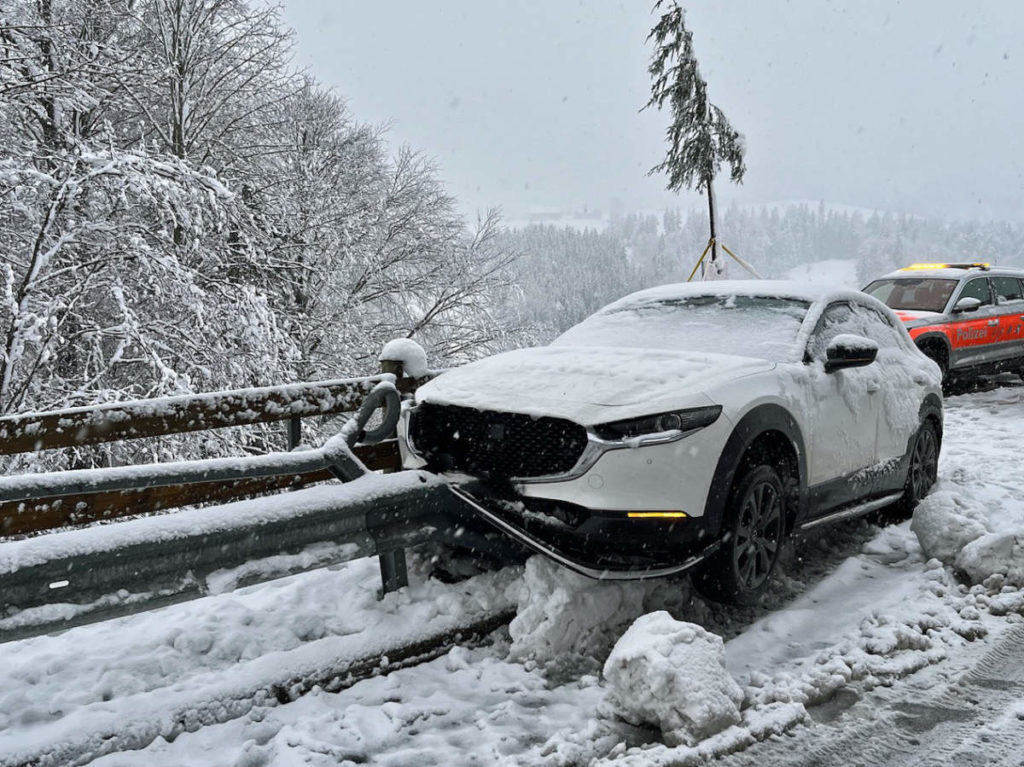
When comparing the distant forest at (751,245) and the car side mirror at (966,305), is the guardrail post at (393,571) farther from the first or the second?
the distant forest at (751,245)

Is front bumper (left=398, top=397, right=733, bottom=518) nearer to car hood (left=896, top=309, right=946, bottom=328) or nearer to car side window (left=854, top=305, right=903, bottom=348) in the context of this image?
car side window (left=854, top=305, right=903, bottom=348)

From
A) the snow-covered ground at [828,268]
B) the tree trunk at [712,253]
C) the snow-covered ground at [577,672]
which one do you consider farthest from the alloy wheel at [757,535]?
the snow-covered ground at [828,268]

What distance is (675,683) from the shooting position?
3.23m

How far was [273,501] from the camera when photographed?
3.70 metres

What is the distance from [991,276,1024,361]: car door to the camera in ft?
42.9

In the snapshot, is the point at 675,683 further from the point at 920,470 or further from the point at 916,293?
the point at 916,293

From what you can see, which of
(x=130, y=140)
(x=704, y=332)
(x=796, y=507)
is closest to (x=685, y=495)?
(x=796, y=507)

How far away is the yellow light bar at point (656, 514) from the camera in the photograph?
12.6 ft

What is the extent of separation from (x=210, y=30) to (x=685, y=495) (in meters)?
16.2

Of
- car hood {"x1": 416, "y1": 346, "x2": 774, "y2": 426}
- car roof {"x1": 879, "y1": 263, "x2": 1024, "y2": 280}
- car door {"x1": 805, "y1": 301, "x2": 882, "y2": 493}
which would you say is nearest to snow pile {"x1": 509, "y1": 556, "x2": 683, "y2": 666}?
car hood {"x1": 416, "y1": 346, "x2": 774, "y2": 426}

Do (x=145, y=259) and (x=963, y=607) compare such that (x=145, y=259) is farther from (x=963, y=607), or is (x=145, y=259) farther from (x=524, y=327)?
(x=524, y=327)

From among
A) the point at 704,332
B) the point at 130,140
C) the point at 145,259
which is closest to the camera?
the point at 704,332

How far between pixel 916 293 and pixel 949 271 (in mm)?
709

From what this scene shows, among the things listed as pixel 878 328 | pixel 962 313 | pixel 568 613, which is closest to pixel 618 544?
pixel 568 613
